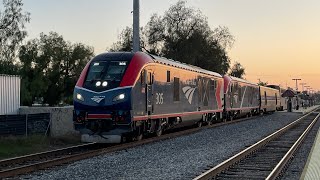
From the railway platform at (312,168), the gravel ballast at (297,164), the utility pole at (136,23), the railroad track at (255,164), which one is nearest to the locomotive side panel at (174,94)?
the utility pole at (136,23)

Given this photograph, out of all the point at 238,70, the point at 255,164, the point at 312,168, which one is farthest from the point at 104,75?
the point at 238,70

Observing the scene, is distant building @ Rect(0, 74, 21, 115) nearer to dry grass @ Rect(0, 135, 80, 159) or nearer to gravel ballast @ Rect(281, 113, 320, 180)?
dry grass @ Rect(0, 135, 80, 159)

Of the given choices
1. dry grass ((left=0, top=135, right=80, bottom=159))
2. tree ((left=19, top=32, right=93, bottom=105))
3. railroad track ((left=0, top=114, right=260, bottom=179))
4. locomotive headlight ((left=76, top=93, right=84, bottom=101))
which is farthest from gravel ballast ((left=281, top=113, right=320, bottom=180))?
tree ((left=19, top=32, right=93, bottom=105))

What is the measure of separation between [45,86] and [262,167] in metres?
59.6

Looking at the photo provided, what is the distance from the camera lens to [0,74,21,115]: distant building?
90.4ft

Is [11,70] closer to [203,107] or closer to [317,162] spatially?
[203,107]

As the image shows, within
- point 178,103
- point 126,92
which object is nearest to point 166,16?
point 178,103

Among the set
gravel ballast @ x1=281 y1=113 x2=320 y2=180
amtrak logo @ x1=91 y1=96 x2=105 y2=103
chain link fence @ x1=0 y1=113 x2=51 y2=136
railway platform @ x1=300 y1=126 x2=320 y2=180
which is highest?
amtrak logo @ x1=91 y1=96 x2=105 y2=103

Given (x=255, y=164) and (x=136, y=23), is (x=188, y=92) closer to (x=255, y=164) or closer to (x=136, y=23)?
(x=136, y=23)

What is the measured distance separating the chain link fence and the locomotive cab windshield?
12.2 feet

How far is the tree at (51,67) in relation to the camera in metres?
66.9

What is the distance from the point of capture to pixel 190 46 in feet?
225

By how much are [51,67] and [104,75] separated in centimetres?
5730

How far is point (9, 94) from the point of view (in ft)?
92.7
